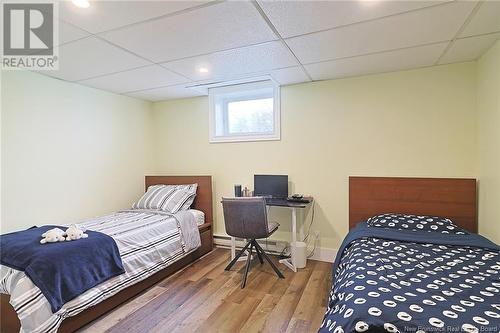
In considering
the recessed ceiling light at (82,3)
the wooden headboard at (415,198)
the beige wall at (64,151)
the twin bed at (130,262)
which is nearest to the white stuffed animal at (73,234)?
the twin bed at (130,262)

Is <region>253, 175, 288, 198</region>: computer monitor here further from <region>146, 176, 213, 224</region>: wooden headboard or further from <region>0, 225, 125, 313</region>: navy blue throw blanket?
<region>0, 225, 125, 313</region>: navy blue throw blanket

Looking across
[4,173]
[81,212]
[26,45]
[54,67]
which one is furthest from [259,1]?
[81,212]

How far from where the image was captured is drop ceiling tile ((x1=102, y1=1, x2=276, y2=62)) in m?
1.76

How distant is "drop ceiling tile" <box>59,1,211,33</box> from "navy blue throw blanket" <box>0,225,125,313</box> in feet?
5.45

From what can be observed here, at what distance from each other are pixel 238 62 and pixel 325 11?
110cm

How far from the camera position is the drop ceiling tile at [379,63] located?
2.43 meters

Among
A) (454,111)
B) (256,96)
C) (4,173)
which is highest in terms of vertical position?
(256,96)

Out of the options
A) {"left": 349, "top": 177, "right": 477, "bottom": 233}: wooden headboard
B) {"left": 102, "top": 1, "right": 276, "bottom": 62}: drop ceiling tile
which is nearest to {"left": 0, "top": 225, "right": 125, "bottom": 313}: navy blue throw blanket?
{"left": 102, "top": 1, "right": 276, "bottom": 62}: drop ceiling tile

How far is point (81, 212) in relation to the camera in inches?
130

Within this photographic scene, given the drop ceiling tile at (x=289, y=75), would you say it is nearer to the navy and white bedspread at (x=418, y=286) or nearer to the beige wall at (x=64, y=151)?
the navy and white bedspread at (x=418, y=286)

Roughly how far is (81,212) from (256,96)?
9.04 feet

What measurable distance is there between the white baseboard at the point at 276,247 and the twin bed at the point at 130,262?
0.62 feet

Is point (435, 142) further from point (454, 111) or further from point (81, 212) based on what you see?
point (81, 212)

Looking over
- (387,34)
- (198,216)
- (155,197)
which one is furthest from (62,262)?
(387,34)
